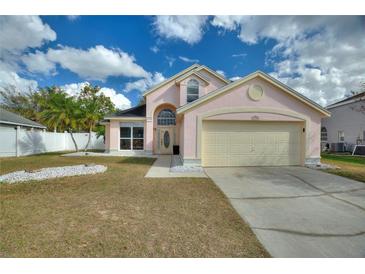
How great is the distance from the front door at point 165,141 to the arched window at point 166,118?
0.52 m

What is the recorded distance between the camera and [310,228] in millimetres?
3740

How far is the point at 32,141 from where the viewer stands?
17.3 metres

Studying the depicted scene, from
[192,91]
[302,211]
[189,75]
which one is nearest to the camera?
[302,211]

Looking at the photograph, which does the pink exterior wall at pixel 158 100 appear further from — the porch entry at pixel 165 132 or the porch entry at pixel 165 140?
the porch entry at pixel 165 140

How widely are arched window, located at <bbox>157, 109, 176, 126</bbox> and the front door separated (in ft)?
1.71

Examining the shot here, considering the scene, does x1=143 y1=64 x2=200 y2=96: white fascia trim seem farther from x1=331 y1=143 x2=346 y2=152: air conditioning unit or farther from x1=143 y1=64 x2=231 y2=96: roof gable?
x1=331 y1=143 x2=346 y2=152: air conditioning unit

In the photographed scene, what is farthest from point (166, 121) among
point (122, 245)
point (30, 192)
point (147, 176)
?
point (122, 245)

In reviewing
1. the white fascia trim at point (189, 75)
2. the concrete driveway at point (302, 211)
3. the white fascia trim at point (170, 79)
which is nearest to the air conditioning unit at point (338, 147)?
the concrete driveway at point (302, 211)

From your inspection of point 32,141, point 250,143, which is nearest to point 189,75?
point 250,143

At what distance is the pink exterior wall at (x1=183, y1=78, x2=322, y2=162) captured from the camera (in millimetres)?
9844

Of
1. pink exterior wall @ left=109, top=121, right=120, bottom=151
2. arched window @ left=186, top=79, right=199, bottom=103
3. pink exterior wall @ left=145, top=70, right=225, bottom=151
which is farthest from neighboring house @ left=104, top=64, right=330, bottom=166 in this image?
pink exterior wall @ left=109, top=121, right=120, bottom=151

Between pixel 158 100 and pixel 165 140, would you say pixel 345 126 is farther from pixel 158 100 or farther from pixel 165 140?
pixel 158 100

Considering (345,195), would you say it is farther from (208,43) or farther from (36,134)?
(36,134)

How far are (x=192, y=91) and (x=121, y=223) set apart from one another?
12859 millimetres
